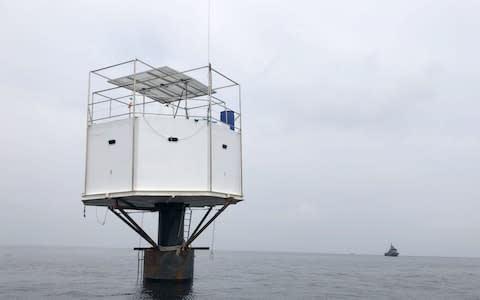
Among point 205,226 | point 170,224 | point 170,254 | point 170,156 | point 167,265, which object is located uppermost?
point 170,156

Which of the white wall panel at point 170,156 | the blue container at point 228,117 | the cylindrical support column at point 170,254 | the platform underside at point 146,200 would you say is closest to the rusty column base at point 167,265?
the cylindrical support column at point 170,254

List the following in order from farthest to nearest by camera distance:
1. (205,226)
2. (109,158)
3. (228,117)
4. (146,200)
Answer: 1. (228,117)
2. (205,226)
3. (146,200)
4. (109,158)

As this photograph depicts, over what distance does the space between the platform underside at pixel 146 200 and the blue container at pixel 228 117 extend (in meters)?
4.55

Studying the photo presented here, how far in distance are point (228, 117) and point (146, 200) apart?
691cm

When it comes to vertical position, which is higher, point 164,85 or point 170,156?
point 164,85

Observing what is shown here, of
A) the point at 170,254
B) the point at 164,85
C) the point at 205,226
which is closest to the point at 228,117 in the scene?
the point at 164,85

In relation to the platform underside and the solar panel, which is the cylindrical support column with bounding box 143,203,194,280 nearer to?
the platform underside

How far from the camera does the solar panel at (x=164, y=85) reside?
27062 millimetres

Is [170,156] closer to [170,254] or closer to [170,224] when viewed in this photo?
[170,224]

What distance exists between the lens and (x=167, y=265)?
28.2 meters

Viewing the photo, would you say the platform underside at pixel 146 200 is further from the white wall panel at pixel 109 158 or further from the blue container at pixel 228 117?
the blue container at pixel 228 117

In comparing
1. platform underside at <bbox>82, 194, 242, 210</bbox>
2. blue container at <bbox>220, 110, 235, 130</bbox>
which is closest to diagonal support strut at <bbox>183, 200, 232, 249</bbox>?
platform underside at <bbox>82, 194, 242, 210</bbox>

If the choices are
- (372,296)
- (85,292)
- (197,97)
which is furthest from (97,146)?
(372,296)

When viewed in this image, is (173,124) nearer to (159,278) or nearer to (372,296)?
(159,278)
